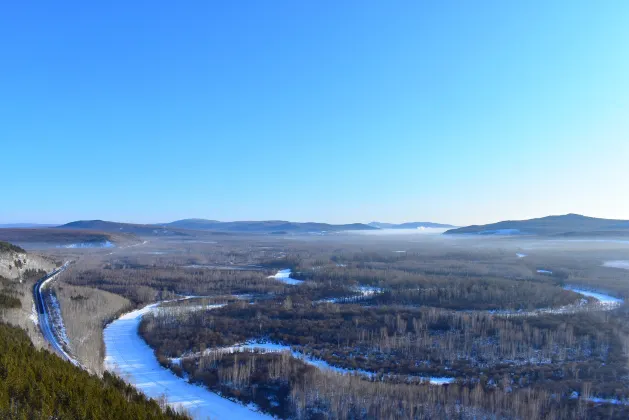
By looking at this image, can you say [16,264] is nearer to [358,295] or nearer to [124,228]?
[358,295]

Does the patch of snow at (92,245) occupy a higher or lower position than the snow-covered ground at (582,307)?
higher

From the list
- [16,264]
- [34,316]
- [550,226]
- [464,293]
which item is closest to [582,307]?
[464,293]

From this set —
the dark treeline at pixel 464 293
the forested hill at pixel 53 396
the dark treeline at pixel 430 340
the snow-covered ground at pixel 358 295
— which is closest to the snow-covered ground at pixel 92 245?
the dark treeline at pixel 464 293

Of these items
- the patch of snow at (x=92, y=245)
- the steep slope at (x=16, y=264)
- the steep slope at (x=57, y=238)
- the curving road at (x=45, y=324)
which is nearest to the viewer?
the curving road at (x=45, y=324)

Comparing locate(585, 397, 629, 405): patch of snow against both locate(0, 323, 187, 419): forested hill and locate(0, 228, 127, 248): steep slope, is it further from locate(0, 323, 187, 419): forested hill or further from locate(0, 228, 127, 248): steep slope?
locate(0, 228, 127, 248): steep slope

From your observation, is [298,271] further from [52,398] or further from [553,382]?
[52,398]

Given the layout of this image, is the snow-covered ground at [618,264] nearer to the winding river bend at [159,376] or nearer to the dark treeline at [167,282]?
the dark treeline at [167,282]

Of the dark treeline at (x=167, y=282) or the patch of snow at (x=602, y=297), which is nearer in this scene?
the patch of snow at (x=602, y=297)
